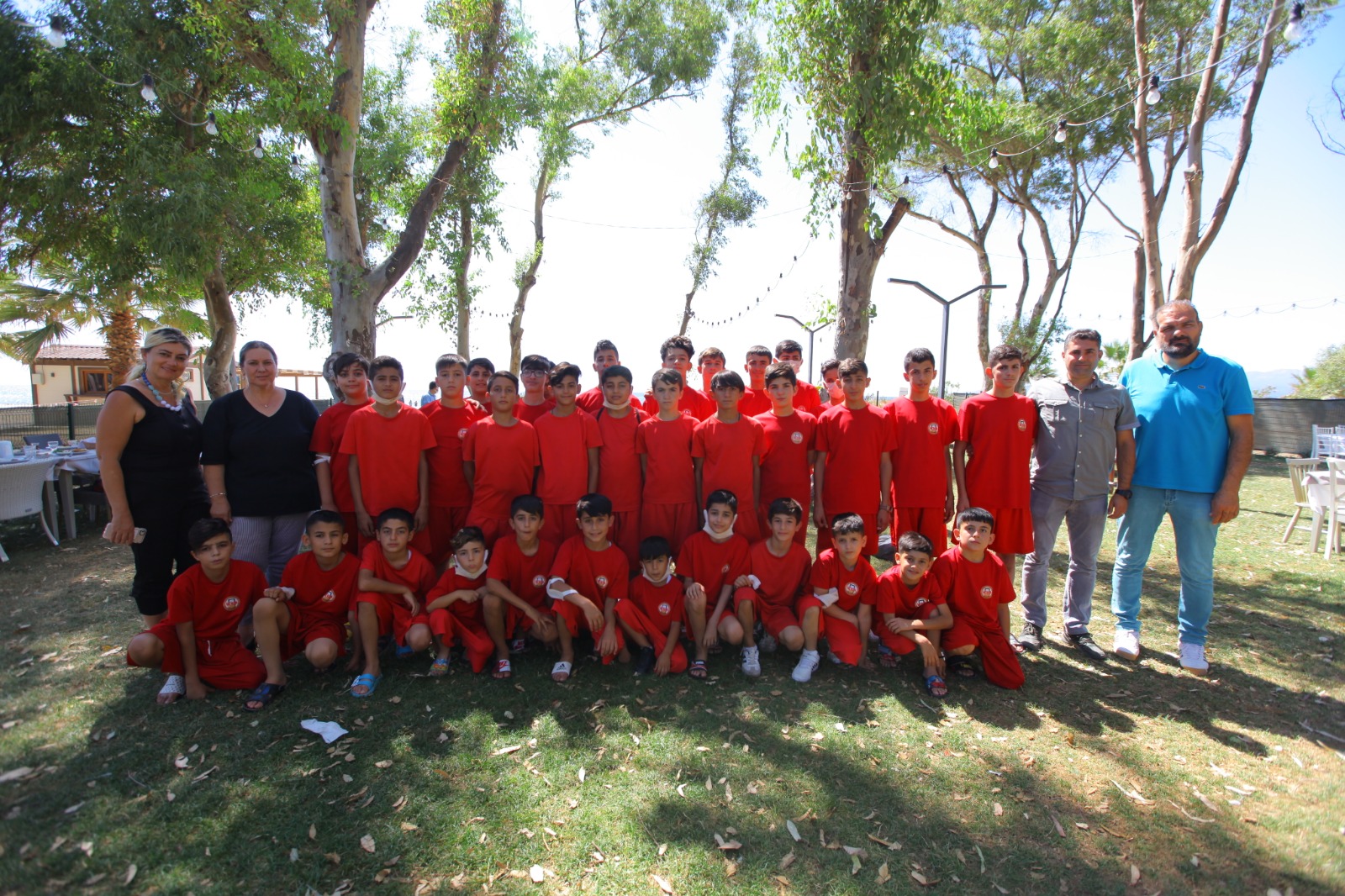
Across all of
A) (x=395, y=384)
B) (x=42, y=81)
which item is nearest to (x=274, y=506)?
(x=395, y=384)

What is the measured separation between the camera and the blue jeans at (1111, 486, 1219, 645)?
4.04m

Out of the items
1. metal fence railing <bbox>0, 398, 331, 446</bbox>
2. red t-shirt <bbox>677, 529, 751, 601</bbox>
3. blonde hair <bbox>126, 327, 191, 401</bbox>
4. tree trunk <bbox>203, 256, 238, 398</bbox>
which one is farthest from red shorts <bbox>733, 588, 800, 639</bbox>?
tree trunk <bbox>203, 256, 238, 398</bbox>

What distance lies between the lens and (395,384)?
4.29 meters

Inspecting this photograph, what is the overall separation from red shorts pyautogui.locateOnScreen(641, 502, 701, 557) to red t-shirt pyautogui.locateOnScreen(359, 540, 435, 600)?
4.84ft

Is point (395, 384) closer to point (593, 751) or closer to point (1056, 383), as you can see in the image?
point (593, 751)

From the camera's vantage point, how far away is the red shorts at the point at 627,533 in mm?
4586

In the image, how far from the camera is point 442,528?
4.67 meters

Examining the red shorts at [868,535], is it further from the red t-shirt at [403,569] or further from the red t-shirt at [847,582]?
the red t-shirt at [403,569]

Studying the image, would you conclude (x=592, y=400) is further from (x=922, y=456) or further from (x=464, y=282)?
(x=464, y=282)

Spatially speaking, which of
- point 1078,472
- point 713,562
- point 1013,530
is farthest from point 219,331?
point 1078,472

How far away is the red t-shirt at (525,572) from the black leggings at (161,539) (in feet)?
6.02

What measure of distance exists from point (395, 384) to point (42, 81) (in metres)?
8.95

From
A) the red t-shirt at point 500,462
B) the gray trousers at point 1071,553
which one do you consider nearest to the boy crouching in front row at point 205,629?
the red t-shirt at point 500,462

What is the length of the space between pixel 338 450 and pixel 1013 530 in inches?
180
